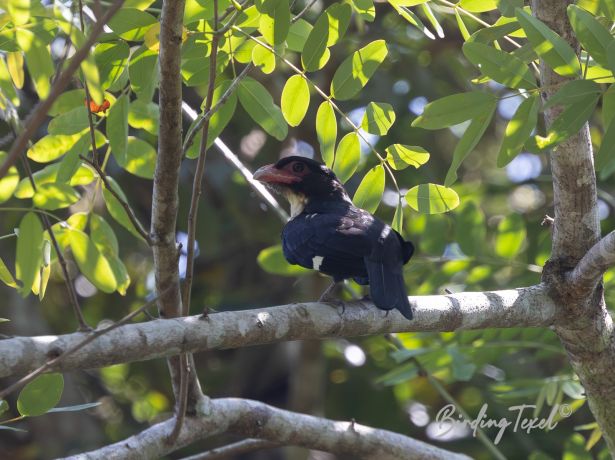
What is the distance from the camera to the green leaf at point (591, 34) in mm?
2764

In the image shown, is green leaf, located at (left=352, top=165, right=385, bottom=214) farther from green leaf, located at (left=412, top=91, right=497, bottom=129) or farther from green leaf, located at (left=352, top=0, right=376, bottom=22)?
green leaf, located at (left=412, top=91, right=497, bottom=129)

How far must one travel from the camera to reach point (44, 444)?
7023 mm

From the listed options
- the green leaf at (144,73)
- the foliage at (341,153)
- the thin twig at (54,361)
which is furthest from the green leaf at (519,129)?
the thin twig at (54,361)

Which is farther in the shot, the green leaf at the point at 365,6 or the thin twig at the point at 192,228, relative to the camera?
the green leaf at the point at 365,6

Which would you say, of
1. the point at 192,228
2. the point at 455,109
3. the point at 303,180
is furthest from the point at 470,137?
the point at 303,180

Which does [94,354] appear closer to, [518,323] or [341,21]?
[341,21]

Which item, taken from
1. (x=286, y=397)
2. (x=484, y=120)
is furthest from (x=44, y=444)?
(x=484, y=120)

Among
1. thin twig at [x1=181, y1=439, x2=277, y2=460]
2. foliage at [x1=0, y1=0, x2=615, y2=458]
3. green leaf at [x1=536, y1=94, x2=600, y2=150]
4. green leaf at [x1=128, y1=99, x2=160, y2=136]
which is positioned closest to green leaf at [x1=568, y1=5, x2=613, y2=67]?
foliage at [x1=0, y1=0, x2=615, y2=458]

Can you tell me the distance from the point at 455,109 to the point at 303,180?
2.32 metres

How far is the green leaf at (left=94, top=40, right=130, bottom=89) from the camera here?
3311 millimetres

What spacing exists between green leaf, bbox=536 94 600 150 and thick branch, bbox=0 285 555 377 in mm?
915

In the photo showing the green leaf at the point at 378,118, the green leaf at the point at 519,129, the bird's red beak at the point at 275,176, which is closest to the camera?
the green leaf at the point at 519,129

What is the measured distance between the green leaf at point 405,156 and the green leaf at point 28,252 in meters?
1.44

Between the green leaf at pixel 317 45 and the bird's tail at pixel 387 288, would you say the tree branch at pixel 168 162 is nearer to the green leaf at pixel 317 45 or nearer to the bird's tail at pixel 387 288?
the green leaf at pixel 317 45
